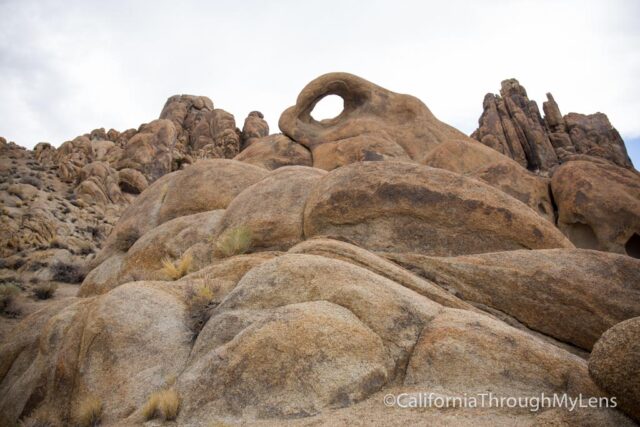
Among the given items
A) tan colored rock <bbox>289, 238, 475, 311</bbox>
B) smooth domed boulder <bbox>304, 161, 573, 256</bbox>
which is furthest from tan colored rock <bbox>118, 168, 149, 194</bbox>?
tan colored rock <bbox>289, 238, 475, 311</bbox>

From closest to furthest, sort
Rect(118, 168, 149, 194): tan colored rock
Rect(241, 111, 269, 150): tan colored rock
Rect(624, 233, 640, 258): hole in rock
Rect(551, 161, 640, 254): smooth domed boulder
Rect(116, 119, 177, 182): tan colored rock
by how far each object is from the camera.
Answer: Rect(551, 161, 640, 254): smooth domed boulder → Rect(624, 233, 640, 258): hole in rock → Rect(118, 168, 149, 194): tan colored rock → Rect(116, 119, 177, 182): tan colored rock → Rect(241, 111, 269, 150): tan colored rock

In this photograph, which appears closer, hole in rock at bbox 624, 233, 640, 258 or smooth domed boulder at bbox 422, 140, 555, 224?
hole in rock at bbox 624, 233, 640, 258

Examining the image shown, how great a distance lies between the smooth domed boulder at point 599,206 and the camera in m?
12.2

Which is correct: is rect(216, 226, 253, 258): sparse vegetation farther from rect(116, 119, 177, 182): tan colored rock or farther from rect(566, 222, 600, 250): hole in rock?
rect(116, 119, 177, 182): tan colored rock

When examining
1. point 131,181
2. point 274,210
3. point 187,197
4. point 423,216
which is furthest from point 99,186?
point 423,216

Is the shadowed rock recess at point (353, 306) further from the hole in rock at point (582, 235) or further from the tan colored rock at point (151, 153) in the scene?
the tan colored rock at point (151, 153)

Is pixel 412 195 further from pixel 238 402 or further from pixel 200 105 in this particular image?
pixel 200 105

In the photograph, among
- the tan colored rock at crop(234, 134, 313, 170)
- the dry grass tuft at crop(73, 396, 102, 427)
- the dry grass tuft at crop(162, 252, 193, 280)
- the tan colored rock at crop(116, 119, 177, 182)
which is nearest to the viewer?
the dry grass tuft at crop(73, 396, 102, 427)

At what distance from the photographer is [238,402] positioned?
16.1 feet

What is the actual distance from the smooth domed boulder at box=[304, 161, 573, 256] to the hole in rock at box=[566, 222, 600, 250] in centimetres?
407

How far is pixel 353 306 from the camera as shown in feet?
19.4

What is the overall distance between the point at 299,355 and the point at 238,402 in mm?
812

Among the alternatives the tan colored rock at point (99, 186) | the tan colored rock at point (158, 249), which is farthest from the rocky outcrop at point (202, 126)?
the tan colored rock at point (158, 249)

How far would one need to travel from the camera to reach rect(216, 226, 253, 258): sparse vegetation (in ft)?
33.1
